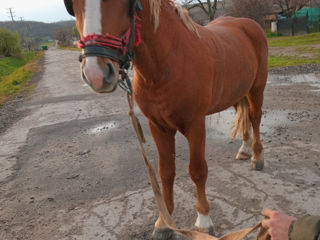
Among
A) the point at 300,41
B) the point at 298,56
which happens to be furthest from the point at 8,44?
the point at 298,56

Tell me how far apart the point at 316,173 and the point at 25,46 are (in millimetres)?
72648

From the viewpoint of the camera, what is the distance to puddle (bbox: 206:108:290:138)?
15.6ft

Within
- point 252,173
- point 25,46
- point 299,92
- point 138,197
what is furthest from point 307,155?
point 25,46

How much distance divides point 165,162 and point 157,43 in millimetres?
1118

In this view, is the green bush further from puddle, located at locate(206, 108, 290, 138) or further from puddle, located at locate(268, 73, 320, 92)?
puddle, located at locate(206, 108, 290, 138)

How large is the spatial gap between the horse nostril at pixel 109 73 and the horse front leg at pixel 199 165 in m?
0.95

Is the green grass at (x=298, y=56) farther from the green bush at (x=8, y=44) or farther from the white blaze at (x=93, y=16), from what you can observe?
the green bush at (x=8, y=44)

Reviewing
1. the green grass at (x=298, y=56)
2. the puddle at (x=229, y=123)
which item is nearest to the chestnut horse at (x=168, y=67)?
the puddle at (x=229, y=123)

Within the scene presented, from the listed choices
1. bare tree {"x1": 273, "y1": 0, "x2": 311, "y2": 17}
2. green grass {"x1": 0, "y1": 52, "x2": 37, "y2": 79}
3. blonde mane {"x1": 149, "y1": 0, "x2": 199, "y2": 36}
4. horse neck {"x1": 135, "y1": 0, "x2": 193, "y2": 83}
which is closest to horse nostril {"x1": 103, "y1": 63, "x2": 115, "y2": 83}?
horse neck {"x1": 135, "y1": 0, "x2": 193, "y2": 83}

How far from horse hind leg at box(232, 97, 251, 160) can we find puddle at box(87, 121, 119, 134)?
2641 millimetres

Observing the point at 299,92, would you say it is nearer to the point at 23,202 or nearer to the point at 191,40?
the point at 191,40

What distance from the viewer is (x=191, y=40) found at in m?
2.23

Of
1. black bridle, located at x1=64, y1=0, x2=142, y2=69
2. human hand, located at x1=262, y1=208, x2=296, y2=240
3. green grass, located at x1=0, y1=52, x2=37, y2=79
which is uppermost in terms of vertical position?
black bridle, located at x1=64, y1=0, x2=142, y2=69

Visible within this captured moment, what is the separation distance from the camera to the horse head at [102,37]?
149 cm
